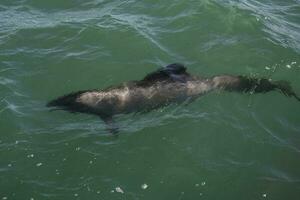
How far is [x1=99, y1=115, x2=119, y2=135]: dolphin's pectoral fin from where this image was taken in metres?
10.2

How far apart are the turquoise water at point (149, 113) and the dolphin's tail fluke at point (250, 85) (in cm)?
20

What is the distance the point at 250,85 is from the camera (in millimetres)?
11617

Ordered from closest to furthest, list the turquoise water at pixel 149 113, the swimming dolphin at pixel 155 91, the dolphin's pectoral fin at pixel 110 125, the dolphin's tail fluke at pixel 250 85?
1. the turquoise water at pixel 149 113
2. the dolphin's pectoral fin at pixel 110 125
3. the swimming dolphin at pixel 155 91
4. the dolphin's tail fluke at pixel 250 85

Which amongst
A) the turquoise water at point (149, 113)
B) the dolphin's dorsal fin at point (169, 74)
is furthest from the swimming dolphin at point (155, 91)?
the turquoise water at point (149, 113)

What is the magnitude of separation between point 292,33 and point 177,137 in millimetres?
5883

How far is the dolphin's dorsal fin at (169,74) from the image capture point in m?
11.3

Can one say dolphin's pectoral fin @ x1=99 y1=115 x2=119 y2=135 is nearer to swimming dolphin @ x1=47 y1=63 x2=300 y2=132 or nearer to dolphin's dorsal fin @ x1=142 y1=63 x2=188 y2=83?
swimming dolphin @ x1=47 y1=63 x2=300 y2=132

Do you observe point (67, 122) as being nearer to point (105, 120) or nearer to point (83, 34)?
point (105, 120)

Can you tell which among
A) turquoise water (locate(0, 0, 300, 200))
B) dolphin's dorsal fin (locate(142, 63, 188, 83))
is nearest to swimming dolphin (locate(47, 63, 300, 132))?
dolphin's dorsal fin (locate(142, 63, 188, 83))

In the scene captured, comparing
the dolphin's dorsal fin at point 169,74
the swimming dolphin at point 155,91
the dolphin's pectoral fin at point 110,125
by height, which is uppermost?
the dolphin's dorsal fin at point 169,74

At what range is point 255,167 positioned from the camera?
9.55 m

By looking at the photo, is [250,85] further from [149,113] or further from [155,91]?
[149,113]

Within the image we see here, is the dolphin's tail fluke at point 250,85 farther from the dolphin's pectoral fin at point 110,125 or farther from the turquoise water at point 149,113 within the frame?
the dolphin's pectoral fin at point 110,125

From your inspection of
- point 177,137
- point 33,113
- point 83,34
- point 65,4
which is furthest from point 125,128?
point 65,4
